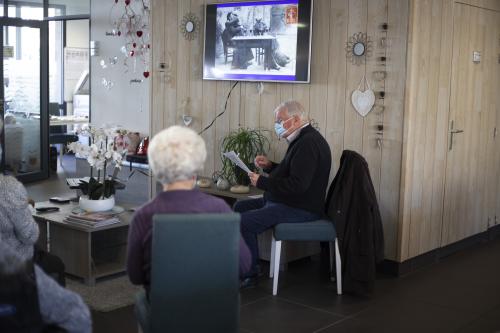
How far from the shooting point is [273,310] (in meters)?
4.18

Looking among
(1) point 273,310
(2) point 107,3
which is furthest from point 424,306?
(2) point 107,3

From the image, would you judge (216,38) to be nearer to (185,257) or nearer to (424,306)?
(424,306)

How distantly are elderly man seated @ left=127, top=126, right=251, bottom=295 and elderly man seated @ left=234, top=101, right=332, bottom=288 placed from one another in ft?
5.74

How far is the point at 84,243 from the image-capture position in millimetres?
4484

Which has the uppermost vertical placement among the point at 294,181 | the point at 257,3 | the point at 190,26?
the point at 257,3

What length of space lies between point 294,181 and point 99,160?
4.44ft

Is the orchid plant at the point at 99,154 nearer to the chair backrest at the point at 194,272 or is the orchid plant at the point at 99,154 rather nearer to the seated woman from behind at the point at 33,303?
A: the chair backrest at the point at 194,272

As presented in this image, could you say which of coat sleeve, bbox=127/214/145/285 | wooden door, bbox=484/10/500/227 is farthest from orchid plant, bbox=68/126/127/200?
wooden door, bbox=484/10/500/227

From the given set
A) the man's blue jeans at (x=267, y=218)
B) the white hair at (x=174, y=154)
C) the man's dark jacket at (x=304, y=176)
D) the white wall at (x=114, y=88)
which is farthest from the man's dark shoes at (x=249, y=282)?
the white wall at (x=114, y=88)

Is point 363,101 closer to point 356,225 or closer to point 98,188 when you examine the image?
point 356,225

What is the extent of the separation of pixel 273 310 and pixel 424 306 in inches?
37.6

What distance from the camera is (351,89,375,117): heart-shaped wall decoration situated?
491 cm

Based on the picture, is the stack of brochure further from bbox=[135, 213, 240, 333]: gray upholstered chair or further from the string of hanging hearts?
the string of hanging hearts

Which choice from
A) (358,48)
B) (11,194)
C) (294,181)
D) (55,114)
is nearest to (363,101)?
(358,48)
